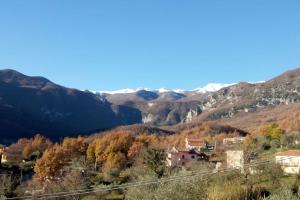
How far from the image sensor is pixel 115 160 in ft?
293

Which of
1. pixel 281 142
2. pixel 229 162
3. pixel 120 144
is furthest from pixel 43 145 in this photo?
pixel 229 162

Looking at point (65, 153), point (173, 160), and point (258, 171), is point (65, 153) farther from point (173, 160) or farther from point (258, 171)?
point (258, 171)

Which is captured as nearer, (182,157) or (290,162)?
(290,162)

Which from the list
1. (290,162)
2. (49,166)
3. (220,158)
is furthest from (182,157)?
(290,162)

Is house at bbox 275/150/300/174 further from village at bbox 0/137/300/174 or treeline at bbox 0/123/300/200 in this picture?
treeline at bbox 0/123/300/200

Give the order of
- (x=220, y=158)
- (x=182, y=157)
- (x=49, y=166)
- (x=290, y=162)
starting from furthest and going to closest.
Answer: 1. (x=182, y=157)
2. (x=220, y=158)
3. (x=49, y=166)
4. (x=290, y=162)

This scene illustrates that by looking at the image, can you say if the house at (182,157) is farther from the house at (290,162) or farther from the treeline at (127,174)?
the house at (290,162)

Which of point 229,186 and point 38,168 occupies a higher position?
point 229,186

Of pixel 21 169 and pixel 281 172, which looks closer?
pixel 281 172

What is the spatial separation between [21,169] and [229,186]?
81451 millimetres

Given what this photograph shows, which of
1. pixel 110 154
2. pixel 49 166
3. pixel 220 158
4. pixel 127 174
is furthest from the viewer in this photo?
pixel 110 154

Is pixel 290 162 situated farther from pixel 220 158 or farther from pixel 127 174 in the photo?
pixel 220 158

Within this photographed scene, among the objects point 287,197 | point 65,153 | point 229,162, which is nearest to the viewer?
point 287,197

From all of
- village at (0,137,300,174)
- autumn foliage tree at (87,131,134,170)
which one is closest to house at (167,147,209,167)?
village at (0,137,300,174)
